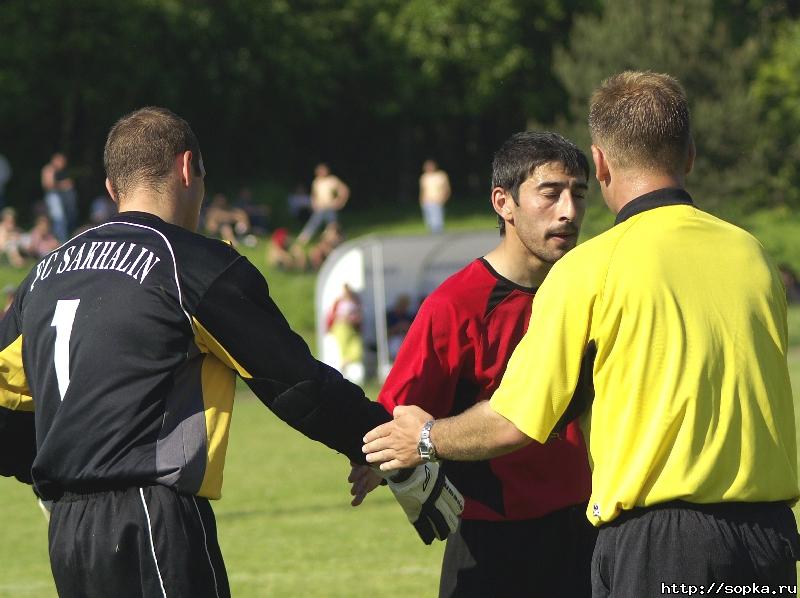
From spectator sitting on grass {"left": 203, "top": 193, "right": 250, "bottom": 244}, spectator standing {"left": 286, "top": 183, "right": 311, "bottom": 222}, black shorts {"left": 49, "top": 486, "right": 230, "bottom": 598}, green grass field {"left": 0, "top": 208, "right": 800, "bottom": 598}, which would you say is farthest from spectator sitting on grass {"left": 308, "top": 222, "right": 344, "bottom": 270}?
black shorts {"left": 49, "top": 486, "right": 230, "bottom": 598}

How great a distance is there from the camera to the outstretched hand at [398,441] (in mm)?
4227

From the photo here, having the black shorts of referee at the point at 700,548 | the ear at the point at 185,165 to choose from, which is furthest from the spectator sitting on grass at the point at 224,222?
the black shorts of referee at the point at 700,548

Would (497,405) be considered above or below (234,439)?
above

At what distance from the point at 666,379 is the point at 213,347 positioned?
135 centimetres

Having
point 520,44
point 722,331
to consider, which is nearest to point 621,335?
point 722,331

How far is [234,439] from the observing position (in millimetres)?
16344

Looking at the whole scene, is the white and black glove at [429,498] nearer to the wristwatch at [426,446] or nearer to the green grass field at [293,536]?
the wristwatch at [426,446]

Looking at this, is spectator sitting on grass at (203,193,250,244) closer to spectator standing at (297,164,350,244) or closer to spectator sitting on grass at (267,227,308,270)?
spectator standing at (297,164,350,244)

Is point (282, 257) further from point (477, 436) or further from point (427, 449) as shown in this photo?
point (477, 436)

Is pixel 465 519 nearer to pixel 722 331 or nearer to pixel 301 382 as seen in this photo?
pixel 301 382

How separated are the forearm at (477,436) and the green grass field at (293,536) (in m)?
4.20

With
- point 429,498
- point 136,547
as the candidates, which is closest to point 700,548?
point 429,498

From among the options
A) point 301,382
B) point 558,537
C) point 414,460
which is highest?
point 301,382

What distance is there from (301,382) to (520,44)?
45799mm
